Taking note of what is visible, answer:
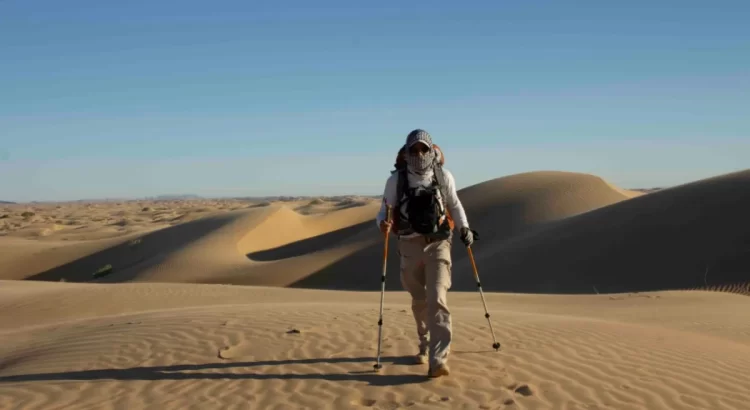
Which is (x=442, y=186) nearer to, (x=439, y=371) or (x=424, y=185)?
(x=424, y=185)

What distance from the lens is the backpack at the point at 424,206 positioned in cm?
582

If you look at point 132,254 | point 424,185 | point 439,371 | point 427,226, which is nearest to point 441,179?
point 424,185

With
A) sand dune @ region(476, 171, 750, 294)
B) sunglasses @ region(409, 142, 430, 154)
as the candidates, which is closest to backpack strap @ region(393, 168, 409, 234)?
sunglasses @ region(409, 142, 430, 154)

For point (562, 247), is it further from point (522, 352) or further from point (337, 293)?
point (522, 352)

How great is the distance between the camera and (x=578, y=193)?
34.5 m

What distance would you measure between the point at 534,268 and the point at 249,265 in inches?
601

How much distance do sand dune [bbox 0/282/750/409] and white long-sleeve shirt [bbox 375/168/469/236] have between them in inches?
56.1

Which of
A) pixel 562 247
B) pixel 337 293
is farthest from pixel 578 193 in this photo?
pixel 337 293

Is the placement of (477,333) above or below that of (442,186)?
below

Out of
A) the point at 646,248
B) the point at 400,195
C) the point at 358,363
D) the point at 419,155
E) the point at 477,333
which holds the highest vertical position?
the point at 419,155

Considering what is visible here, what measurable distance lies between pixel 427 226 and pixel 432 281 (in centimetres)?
49

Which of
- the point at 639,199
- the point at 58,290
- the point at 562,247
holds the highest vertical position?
the point at 639,199

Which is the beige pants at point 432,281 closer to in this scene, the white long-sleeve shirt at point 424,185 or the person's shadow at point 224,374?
the white long-sleeve shirt at point 424,185

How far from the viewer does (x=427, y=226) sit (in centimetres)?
580
